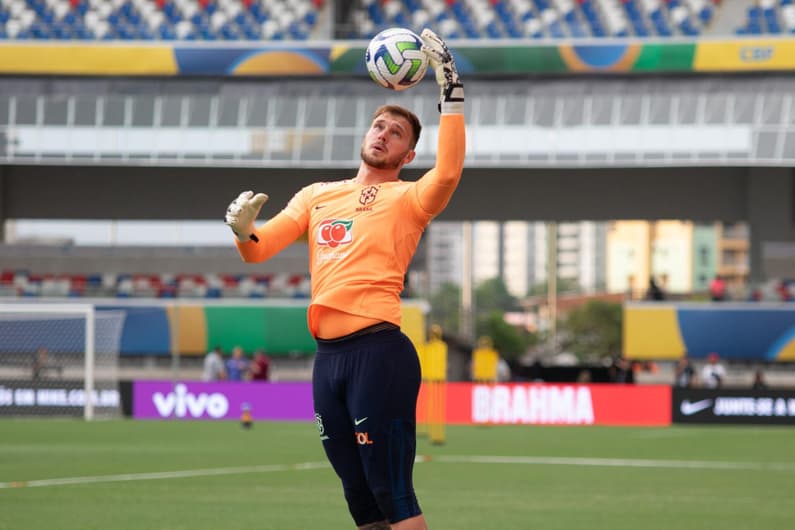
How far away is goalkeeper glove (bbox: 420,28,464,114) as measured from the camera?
18.5ft

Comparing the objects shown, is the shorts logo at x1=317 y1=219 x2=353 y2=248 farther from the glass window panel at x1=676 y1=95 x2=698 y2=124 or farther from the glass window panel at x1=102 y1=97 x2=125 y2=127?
the glass window panel at x1=102 y1=97 x2=125 y2=127

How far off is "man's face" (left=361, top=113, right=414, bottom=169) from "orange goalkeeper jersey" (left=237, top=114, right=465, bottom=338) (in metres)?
0.11

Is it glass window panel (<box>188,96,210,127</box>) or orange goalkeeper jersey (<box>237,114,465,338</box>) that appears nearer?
orange goalkeeper jersey (<box>237,114,465,338</box>)

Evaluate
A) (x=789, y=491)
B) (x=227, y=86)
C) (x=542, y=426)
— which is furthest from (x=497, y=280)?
(x=789, y=491)

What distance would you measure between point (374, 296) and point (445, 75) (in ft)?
3.24

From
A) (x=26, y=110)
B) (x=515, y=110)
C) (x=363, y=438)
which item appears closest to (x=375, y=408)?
(x=363, y=438)

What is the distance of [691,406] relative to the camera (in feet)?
95.7

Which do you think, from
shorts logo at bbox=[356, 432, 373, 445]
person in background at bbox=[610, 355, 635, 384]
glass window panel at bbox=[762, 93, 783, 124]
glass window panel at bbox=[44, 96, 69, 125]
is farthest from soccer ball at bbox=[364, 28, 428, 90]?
glass window panel at bbox=[44, 96, 69, 125]

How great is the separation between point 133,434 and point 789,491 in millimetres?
13059

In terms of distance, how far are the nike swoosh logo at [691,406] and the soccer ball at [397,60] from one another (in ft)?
78.5

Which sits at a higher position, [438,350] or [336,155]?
[336,155]

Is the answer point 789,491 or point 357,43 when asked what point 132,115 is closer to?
point 357,43

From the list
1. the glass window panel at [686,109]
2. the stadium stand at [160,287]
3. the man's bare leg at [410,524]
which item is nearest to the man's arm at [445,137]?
the man's bare leg at [410,524]

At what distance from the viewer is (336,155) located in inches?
1934
